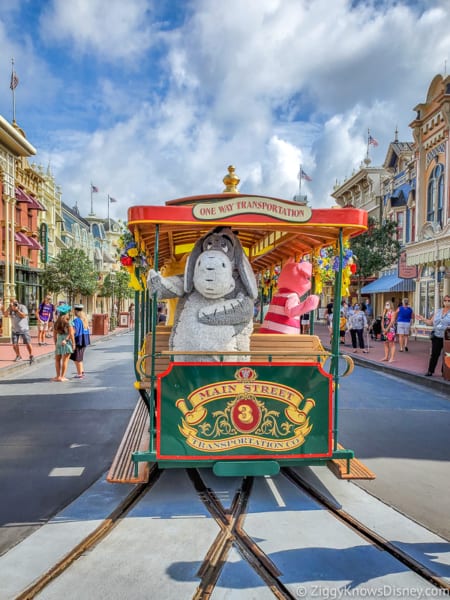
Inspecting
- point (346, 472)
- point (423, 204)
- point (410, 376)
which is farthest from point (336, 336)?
point (423, 204)

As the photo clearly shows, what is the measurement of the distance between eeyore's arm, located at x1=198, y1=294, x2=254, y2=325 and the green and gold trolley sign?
2.42 ft

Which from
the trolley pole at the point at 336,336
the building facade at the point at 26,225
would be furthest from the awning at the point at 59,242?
the trolley pole at the point at 336,336

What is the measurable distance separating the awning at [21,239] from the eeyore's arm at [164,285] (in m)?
22.2

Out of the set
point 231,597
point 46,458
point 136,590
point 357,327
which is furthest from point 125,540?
point 357,327

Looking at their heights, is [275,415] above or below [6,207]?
below

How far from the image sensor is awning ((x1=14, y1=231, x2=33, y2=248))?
79.5 ft

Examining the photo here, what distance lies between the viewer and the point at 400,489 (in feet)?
14.0

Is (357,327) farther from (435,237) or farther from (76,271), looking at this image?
(76,271)

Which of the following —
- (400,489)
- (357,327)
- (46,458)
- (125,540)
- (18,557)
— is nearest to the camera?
(18,557)

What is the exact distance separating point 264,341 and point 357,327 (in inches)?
421

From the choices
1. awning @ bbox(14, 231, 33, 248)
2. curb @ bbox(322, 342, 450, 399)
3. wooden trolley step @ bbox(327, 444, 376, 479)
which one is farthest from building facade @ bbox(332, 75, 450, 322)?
awning @ bbox(14, 231, 33, 248)

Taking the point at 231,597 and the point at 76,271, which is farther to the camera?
the point at 76,271

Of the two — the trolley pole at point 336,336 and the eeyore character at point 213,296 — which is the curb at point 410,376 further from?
the eeyore character at point 213,296

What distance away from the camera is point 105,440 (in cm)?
574
